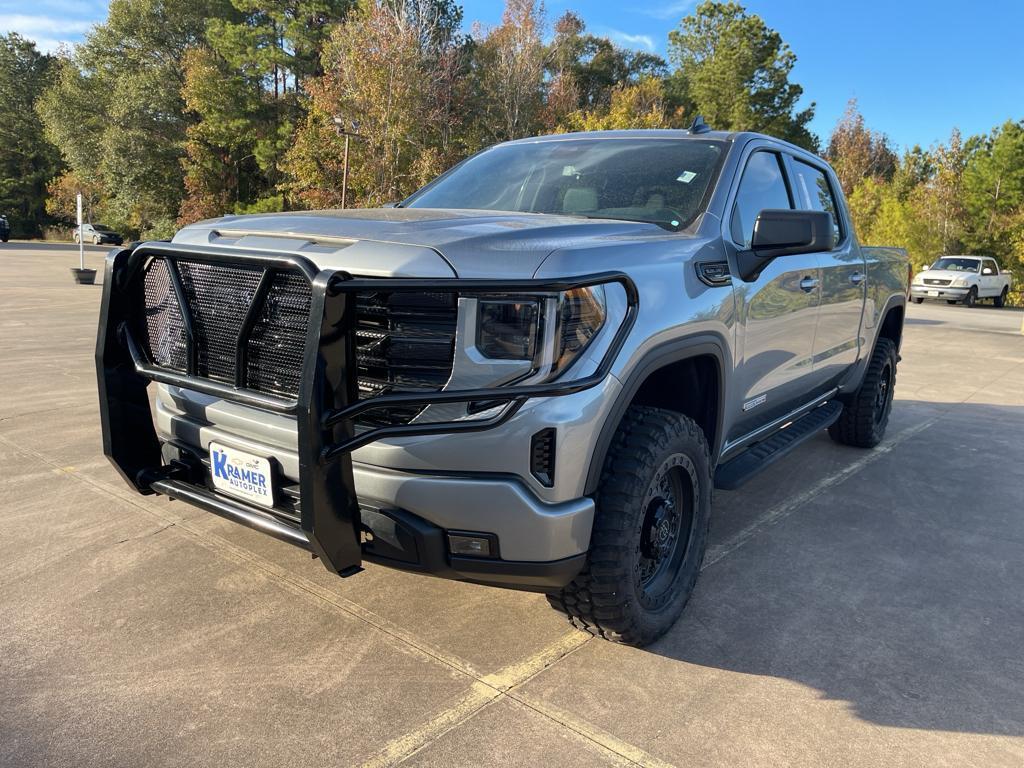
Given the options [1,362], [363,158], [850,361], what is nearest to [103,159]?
[363,158]

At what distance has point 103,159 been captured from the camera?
1582 inches

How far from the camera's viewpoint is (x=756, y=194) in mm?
3604

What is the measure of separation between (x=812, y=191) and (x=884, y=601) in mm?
2463

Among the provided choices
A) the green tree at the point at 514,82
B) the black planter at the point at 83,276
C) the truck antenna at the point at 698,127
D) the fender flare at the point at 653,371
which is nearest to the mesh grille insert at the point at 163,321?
the fender flare at the point at 653,371

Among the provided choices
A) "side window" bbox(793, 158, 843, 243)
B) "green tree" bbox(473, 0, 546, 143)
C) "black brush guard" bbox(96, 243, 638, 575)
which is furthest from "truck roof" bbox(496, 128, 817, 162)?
"green tree" bbox(473, 0, 546, 143)

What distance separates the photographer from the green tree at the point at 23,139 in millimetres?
52719

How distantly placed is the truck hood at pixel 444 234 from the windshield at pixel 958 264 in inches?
1159

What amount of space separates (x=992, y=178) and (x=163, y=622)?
42.6 m

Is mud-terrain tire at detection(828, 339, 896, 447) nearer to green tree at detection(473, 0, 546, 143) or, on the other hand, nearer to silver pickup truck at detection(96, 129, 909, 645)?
silver pickup truck at detection(96, 129, 909, 645)

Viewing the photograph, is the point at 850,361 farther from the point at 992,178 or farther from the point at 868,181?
the point at 992,178

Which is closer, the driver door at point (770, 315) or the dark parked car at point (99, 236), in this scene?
the driver door at point (770, 315)

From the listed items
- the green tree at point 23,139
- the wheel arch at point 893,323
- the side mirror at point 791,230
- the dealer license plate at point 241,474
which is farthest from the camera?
the green tree at point 23,139

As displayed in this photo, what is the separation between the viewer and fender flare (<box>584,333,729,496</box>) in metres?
2.32

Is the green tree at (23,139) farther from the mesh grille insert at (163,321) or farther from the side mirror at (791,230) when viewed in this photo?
the side mirror at (791,230)
